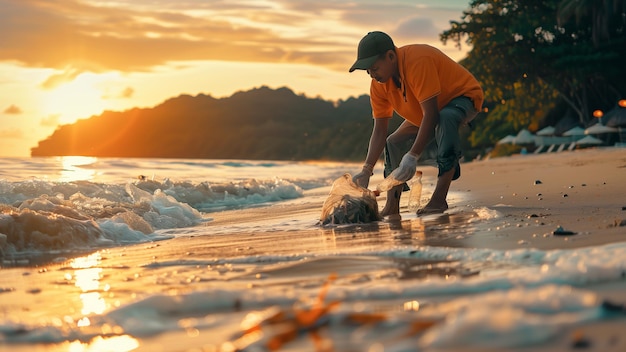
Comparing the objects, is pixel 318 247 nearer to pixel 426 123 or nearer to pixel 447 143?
pixel 426 123

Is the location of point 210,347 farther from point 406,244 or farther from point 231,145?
point 231,145

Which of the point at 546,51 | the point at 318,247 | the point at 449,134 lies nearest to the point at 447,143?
the point at 449,134

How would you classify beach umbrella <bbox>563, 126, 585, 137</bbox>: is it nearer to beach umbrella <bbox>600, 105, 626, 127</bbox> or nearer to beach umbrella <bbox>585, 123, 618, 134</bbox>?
beach umbrella <bbox>600, 105, 626, 127</bbox>

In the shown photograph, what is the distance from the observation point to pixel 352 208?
5.97m

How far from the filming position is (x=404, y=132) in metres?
6.62

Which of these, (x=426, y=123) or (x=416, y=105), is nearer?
(x=426, y=123)

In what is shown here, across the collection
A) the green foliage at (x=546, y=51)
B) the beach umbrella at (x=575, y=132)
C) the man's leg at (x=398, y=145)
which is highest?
the green foliage at (x=546, y=51)

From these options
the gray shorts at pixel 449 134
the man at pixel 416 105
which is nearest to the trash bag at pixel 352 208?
the man at pixel 416 105

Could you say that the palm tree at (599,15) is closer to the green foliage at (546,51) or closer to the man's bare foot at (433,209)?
the green foliage at (546,51)

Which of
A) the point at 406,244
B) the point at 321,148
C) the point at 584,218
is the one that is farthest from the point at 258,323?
the point at 321,148

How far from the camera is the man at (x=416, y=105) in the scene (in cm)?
582

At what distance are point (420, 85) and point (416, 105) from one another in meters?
0.37

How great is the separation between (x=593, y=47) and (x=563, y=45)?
1.36 m

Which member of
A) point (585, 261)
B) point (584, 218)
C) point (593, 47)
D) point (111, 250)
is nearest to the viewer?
point (585, 261)
